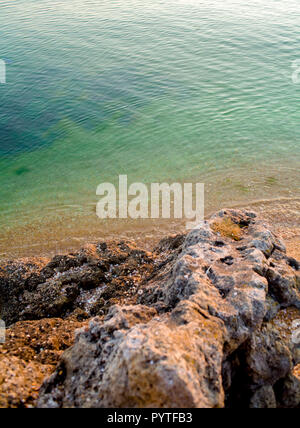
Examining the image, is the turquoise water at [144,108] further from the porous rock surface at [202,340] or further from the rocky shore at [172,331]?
the porous rock surface at [202,340]

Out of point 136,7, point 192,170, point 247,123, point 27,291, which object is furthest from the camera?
point 136,7

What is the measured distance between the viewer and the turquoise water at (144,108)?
65.4 feet

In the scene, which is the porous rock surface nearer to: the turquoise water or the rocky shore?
the rocky shore

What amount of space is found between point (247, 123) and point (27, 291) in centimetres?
2102

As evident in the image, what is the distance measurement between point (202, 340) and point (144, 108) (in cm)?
2424

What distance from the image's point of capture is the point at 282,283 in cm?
761

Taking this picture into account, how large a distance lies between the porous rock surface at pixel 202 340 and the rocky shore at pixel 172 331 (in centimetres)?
2

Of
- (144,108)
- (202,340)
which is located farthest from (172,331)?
(144,108)

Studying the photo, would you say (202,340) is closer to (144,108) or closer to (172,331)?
(172,331)

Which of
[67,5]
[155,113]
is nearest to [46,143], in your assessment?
[155,113]

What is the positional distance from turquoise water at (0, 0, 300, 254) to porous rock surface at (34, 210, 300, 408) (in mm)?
10309

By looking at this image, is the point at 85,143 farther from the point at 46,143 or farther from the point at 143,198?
the point at 143,198

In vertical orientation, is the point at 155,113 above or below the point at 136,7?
below

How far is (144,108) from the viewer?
26.9 m
